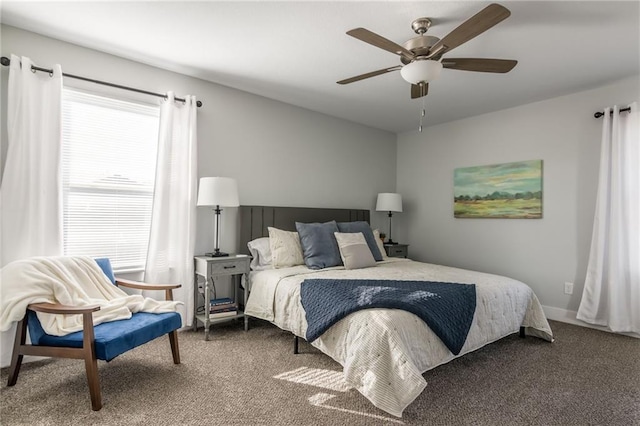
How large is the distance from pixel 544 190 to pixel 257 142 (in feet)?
11.3

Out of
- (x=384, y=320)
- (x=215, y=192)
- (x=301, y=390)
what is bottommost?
(x=301, y=390)

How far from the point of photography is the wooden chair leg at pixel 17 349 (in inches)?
86.7

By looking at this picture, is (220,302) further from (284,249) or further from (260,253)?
(284,249)

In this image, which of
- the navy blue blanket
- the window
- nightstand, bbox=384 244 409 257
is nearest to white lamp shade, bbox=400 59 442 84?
the navy blue blanket

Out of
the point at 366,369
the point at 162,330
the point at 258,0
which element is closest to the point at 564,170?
the point at 366,369

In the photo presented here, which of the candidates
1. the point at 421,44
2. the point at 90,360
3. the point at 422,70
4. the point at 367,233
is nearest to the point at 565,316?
the point at 367,233

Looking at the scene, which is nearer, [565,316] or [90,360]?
[90,360]

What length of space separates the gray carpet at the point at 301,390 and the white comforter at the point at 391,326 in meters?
0.21

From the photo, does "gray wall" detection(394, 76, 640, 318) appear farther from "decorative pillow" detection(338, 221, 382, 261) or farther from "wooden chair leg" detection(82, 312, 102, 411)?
"wooden chair leg" detection(82, 312, 102, 411)

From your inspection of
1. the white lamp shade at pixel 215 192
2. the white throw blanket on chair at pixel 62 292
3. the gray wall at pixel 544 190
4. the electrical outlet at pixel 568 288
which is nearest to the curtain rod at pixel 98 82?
the white lamp shade at pixel 215 192

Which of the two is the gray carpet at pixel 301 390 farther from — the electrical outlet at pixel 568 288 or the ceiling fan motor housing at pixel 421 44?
the ceiling fan motor housing at pixel 421 44

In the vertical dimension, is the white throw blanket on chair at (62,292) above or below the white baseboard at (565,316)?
above

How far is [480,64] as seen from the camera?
7.86 ft

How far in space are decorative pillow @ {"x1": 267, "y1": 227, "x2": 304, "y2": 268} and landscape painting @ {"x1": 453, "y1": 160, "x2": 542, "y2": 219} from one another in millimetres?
2504
